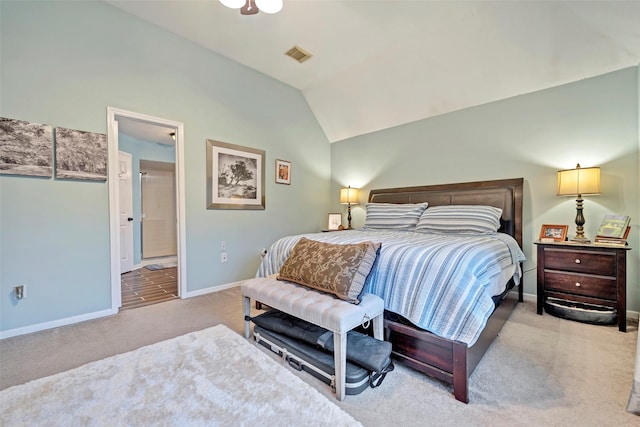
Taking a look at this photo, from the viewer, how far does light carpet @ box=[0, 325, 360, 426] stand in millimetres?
1275

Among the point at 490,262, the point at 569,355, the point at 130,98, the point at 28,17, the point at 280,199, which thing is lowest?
the point at 569,355

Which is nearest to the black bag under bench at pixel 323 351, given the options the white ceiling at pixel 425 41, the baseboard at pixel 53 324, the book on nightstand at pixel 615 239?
the baseboard at pixel 53 324

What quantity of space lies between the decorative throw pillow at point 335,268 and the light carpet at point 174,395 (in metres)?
0.54

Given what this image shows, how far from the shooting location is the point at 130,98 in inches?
110

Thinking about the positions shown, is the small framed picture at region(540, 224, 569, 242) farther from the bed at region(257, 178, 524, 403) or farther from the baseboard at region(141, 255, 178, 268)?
the baseboard at region(141, 255, 178, 268)

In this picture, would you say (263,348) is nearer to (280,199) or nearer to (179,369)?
(179,369)

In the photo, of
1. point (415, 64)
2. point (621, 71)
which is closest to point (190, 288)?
point (415, 64)

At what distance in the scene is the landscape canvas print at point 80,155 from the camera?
2406 millimetres

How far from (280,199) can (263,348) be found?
99.9 inches

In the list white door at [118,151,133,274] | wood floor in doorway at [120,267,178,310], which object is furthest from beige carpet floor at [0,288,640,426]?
white door at [118,151,133,274]

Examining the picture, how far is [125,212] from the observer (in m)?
4.42

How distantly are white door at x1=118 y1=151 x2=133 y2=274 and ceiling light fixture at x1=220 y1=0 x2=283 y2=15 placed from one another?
3296 mm

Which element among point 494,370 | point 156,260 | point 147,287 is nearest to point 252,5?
point 494,370

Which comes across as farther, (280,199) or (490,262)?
(280,199)
